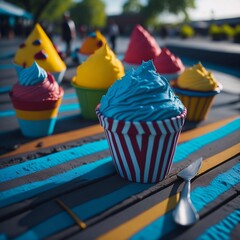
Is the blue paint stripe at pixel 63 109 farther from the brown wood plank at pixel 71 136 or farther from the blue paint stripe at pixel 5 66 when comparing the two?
the blue paint stripe at pixel 5 66

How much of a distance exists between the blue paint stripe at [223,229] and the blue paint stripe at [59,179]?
1.08m

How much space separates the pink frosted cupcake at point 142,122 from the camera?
2.21 meters

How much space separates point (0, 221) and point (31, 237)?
312 mm

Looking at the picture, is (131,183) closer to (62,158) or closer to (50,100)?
(62,158)

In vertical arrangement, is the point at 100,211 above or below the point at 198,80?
below

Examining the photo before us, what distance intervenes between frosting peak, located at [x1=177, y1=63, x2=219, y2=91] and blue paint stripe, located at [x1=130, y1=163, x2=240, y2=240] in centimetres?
145

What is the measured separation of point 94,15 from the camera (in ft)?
234

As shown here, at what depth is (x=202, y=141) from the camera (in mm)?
3467

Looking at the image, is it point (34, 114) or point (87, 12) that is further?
point (87, 12)

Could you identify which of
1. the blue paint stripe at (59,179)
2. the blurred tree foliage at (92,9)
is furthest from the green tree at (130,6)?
the blue paint stripe at (59,179)

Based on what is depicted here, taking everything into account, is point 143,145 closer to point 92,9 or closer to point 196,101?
point 196,101

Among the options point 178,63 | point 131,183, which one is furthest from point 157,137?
point 178,63

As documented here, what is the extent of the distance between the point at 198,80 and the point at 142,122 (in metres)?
2.09

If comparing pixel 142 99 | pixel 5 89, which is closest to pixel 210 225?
pixel 142 99
